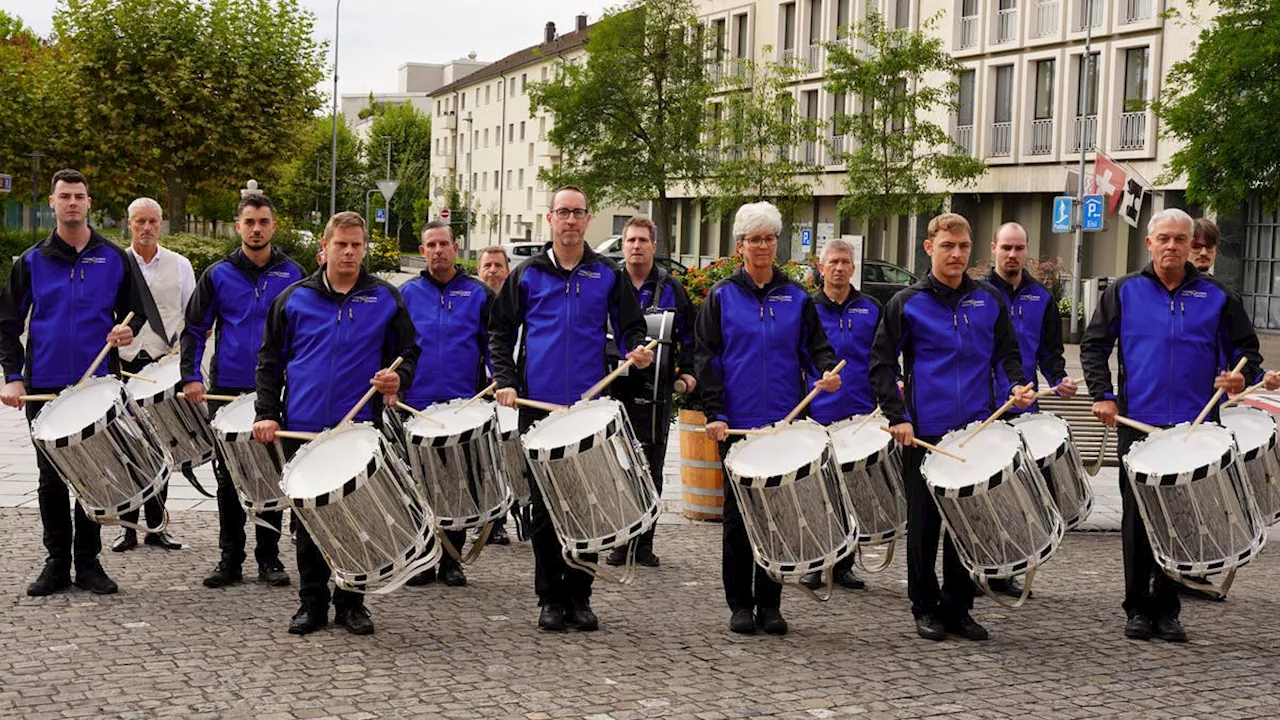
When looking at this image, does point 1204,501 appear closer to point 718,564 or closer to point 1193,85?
point 718,564

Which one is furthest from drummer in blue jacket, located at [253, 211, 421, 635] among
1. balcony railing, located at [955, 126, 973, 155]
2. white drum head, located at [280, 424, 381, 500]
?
balcony railing, located at [955, 126, 973, 155]

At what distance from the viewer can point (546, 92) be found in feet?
156

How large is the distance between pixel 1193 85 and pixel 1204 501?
20114 millimetres

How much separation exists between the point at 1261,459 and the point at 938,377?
1.47m

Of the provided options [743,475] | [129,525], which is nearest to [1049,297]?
[743,475]

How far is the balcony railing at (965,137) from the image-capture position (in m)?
44.4

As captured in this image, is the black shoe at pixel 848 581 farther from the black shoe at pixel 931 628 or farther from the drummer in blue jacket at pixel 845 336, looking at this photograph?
the black shoe at pixel 931 628

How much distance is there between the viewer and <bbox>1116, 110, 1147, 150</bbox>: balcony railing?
38.4 m

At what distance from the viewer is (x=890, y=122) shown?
38.3 meters

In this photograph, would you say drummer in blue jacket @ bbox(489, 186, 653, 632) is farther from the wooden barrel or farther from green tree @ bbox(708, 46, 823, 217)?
green tree @ bbox(708, 46, 823, 217)

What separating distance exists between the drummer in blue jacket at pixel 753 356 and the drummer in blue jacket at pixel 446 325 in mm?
1842

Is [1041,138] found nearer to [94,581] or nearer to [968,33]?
[968,33]

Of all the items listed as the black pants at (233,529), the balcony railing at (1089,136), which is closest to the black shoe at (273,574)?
the black pants at (233,529)

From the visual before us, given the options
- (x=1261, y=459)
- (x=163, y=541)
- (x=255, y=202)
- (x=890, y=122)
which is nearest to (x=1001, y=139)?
(x=890, y=122)
